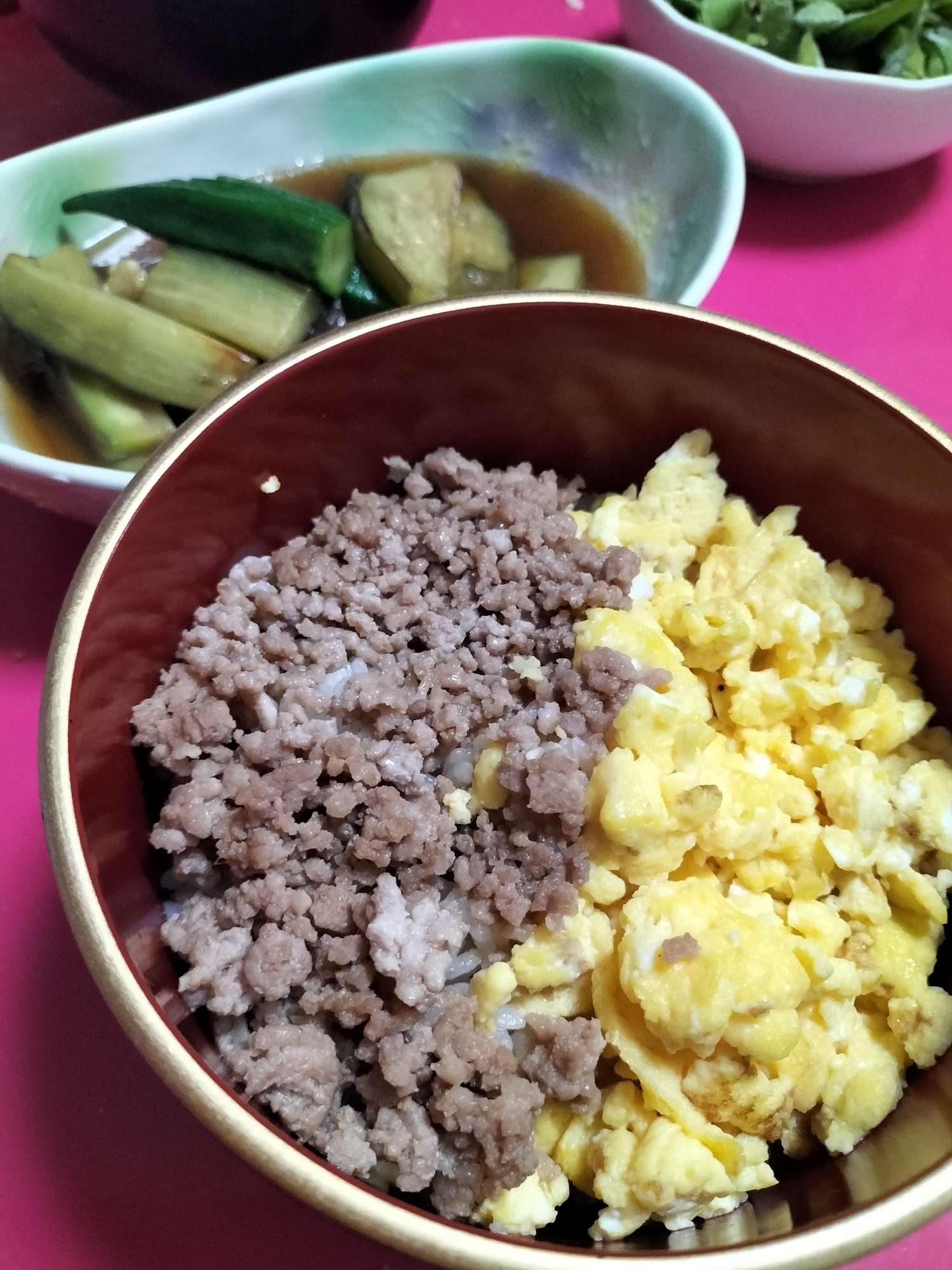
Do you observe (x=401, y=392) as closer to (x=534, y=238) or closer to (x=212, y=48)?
(x=534, y=238)

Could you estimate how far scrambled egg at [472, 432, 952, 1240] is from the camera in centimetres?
69

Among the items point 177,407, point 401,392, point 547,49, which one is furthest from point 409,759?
point 547,49

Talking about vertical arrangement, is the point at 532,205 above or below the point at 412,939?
above

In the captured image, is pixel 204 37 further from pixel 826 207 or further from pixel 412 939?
pixel 412 939

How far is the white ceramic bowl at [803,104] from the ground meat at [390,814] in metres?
0.78

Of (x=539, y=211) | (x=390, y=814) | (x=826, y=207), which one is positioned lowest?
(x=390, y=814)

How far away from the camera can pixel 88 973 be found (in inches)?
37.3

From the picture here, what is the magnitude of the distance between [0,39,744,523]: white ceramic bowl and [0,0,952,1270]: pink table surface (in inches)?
6.8

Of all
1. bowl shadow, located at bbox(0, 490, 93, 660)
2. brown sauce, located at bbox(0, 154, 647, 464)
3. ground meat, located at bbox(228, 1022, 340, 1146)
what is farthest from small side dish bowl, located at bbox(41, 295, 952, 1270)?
brown sauce, located at bbox(0, 154, 647, 464)

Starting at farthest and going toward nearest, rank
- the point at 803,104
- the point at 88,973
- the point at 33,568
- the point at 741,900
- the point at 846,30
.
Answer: the point at 846,30, the point at 803,104, the point at 33,568, the point at 88,973, the point at 741,900

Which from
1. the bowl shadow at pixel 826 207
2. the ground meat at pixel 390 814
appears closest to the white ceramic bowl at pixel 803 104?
the bowl shadow at pixel 826 207

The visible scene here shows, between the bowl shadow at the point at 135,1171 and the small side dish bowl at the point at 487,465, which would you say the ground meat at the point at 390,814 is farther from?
the bowl shadow at the point at 135,1171

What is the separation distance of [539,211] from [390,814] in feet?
3.44

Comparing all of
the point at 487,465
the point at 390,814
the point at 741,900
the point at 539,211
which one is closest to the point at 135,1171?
the point at 390,814
